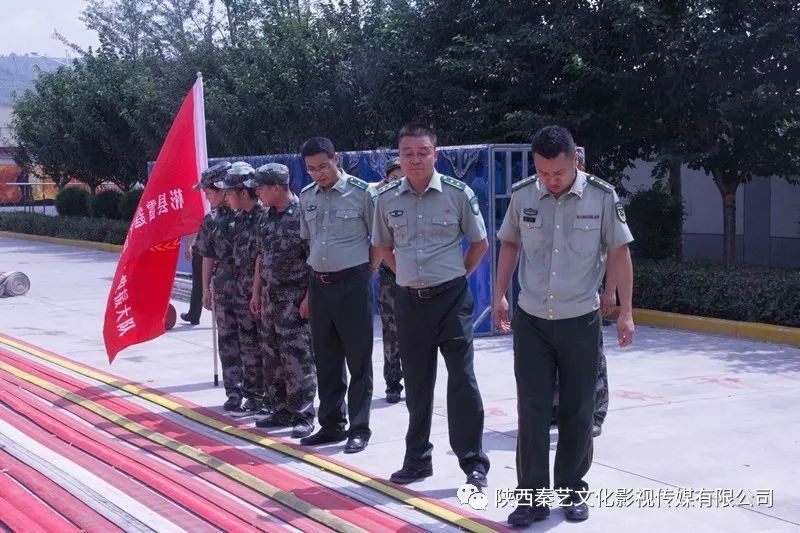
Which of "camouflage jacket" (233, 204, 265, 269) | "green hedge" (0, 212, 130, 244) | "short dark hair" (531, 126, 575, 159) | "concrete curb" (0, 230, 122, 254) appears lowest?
"concrete curb" (0, 230, 122, 254)

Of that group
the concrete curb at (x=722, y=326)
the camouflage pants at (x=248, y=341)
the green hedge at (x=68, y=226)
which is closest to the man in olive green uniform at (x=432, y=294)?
the camouflage pants at (x=248, y=341)

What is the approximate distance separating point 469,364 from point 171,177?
3764 mm

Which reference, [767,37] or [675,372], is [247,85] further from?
[675,372]

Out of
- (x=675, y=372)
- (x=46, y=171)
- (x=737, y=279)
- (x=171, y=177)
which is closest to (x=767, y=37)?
(x=737, y=279)

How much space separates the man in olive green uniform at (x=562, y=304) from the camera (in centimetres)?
492

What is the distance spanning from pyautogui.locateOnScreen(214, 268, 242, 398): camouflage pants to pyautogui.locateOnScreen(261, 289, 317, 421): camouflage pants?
0.67m

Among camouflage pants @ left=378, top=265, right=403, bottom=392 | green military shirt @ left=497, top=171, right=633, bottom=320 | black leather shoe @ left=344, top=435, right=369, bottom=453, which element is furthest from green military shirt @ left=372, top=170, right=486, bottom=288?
camouflage pants @ left=378, top=265, right=403, bottom=392

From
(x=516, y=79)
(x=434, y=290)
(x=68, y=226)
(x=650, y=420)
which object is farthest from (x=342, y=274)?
(x=68, y=226)

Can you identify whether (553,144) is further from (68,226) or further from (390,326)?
(68,226)

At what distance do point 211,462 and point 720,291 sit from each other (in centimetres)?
682

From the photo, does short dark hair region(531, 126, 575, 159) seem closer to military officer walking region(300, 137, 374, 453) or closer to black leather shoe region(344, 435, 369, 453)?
military officer walking region(300, 137, 374, 453)

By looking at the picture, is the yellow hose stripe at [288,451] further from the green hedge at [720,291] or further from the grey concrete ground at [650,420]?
the green hedge at [720,291]

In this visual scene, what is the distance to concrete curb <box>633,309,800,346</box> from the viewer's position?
10.3 m

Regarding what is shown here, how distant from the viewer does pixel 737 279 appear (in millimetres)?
11352
